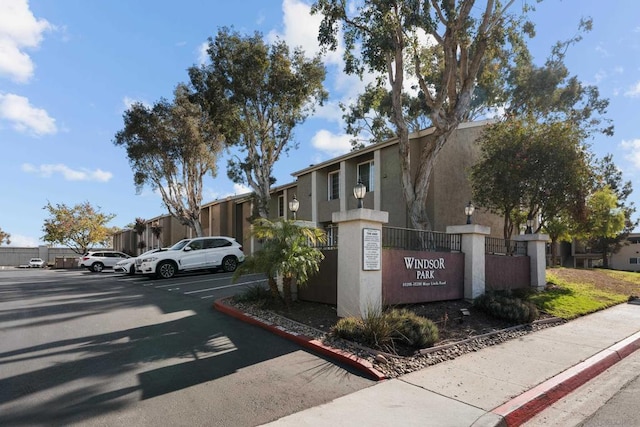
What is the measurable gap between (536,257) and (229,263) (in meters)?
13.3

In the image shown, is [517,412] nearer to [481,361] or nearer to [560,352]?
[481,361]

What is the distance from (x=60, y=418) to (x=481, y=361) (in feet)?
20.3

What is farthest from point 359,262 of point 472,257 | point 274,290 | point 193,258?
point 193,258

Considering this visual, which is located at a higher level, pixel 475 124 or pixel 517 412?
pixel 475 124

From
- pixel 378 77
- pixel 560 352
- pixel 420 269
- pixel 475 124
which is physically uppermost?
pixel 378 77

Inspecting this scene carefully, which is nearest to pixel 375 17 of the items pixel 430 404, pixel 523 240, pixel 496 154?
pixel 496 154

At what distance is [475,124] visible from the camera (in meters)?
19.9

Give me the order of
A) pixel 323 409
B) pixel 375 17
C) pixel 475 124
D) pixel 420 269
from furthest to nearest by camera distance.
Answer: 1. pixel 475 124
2. pixel 375 17
3. pixel 420 269
4. pixel 323 409

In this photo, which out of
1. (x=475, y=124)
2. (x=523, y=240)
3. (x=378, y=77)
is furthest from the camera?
(x=475, y=124)

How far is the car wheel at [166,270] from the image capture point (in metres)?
18.7

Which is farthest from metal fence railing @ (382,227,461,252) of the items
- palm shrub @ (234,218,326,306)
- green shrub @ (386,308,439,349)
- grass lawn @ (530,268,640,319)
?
grass lawn @ (530,268,640,319)

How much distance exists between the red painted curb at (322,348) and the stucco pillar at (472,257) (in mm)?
5874

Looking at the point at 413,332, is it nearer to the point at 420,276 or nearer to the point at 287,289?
the point at 420,276

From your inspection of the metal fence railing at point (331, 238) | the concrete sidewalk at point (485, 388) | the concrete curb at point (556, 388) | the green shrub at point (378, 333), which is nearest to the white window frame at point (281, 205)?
the metal fence railing at point (331, 238)
